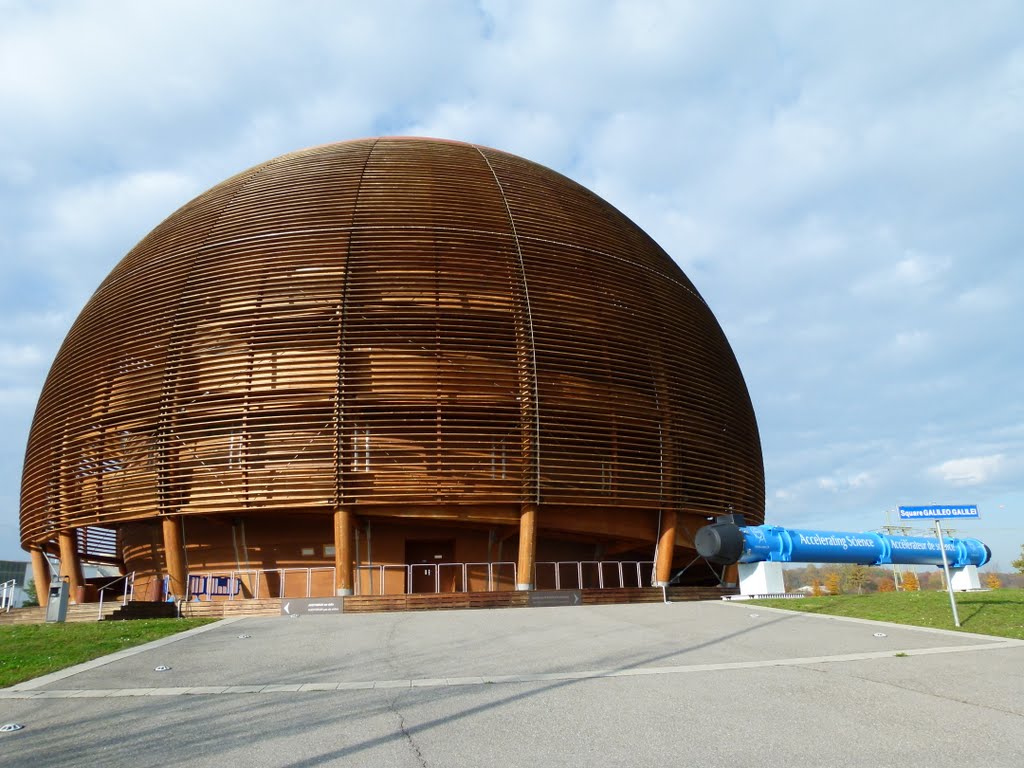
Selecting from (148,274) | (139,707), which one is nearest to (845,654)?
(139,707)

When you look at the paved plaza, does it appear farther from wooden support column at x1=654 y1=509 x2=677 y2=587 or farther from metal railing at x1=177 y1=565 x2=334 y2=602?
wooden support column at x1=654 y1=509 x2=677 y2=587

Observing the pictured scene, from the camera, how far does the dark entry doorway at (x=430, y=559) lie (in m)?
21.5

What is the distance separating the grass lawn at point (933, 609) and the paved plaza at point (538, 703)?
1300 millimetres

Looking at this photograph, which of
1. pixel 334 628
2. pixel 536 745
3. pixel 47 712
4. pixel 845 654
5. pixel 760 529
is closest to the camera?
pixel 536 745

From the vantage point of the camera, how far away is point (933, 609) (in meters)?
13.7

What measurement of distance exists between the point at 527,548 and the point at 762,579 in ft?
19.1

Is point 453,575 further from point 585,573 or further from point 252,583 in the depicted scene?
point 252,583

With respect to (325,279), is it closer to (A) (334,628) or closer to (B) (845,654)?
(A) (334,628)

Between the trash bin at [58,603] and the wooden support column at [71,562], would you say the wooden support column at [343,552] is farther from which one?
Answer: the wooden support column at [71,562]

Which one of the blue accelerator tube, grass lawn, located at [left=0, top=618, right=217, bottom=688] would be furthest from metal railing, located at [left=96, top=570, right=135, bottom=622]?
the blue accelerator tube

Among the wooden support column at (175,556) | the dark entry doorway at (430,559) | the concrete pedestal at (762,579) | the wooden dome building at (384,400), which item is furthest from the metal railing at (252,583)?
the concrete pedestal at (762,579)

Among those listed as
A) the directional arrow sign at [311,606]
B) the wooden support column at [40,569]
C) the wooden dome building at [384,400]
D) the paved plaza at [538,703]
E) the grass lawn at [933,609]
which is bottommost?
the grass lawn at [933,609]

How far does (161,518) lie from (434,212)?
11.5 metres

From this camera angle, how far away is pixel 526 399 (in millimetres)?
19328
